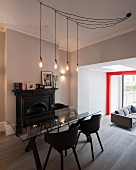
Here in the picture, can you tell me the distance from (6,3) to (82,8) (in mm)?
1687

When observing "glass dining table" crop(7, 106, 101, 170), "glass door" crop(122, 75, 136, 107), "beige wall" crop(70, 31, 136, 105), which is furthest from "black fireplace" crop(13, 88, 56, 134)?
"glass door" crop(122, 75, 136, 107)

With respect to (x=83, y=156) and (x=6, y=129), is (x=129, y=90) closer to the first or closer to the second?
(x=83, y=156)

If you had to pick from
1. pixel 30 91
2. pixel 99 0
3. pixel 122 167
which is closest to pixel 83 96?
pixel 30 91

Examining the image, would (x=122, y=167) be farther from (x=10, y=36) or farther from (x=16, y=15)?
(x=10, y=36)

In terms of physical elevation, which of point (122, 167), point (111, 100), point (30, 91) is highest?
point (30, 91)

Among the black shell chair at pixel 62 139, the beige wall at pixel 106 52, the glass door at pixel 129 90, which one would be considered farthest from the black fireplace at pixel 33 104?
the glass door at pixel 129 90

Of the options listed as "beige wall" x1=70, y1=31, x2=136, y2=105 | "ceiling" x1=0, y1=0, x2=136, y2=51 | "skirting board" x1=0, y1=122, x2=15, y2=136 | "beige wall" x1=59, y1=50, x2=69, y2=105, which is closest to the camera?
"ceiling" x1=0, y1=0, x2=136, y2=51

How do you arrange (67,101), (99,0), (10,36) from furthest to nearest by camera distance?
(67,101) → (10,36) → (99,0)

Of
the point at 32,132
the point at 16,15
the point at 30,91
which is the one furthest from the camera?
the point at 30,91

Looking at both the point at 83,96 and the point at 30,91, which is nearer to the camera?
the point at 30,91

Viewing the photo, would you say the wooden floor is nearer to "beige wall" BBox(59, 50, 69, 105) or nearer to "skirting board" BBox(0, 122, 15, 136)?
"skirting board" BBox(0, 122, 15, 136)

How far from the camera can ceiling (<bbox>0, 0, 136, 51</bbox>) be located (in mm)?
2514

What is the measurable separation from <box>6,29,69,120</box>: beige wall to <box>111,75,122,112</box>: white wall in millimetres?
4983

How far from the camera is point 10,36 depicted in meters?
3.66
